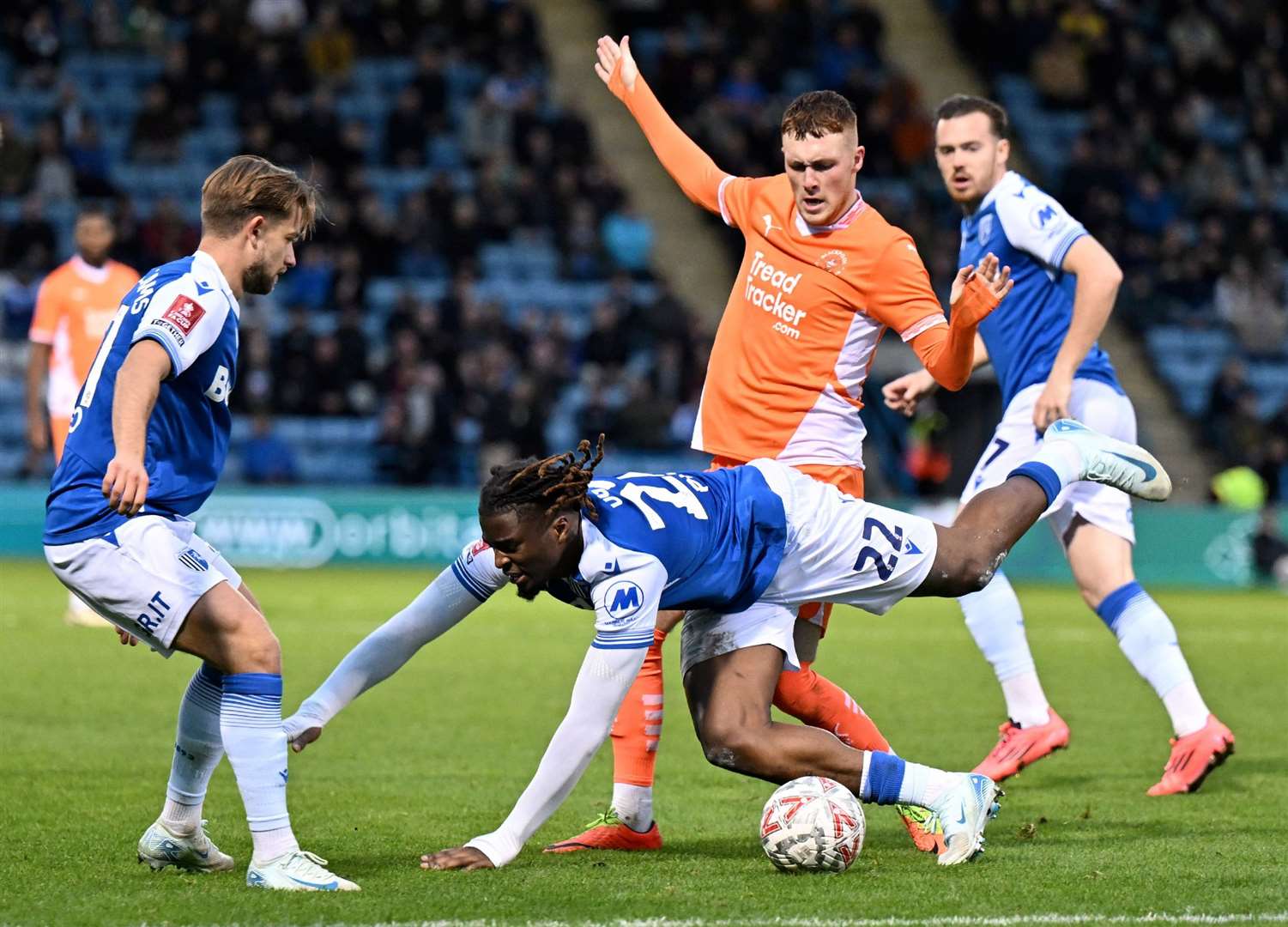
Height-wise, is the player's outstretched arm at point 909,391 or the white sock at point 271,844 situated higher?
the player's outstretched arm at point 909,391

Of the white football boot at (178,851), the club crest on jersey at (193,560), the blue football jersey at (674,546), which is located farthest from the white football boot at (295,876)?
the blue football jersey at (674,546)

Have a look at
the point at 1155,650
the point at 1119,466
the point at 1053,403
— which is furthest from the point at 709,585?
the point at 1155,650

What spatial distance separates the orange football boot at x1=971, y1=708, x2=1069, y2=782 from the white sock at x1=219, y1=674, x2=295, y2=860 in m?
3.19

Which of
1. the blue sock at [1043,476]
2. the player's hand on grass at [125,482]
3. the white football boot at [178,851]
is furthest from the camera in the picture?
the blue sock at [1043,476]

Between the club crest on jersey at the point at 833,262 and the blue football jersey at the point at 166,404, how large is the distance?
6.89 ft

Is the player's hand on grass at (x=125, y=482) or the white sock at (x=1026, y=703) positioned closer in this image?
the player's hand on grass at (x=125, y=482)

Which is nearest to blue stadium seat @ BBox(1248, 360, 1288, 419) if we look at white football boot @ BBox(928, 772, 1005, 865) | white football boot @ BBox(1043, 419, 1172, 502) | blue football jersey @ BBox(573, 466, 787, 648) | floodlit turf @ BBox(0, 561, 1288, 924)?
floodlit turf @ BBox(0, 561, 1288, 924)

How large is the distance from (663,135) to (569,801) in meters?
2.55

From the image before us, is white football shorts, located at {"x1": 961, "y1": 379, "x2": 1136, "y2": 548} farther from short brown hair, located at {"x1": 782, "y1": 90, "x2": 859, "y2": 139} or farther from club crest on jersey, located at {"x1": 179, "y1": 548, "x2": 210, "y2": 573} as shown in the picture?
club crest on jersey, located at {"x1": 179, "y1": 548, "x2": 210, "y2": 573}

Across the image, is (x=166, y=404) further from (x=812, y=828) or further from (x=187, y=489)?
(x=812, y=828)

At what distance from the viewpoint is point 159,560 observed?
5.08 meters

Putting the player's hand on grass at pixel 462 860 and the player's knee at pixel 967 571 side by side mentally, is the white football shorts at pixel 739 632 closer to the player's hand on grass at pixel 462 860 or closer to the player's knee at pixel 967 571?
the player's knee at pixel 967 571

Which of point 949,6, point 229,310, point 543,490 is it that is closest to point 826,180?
point 543,490

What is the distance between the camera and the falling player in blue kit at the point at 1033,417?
23.9 ft
